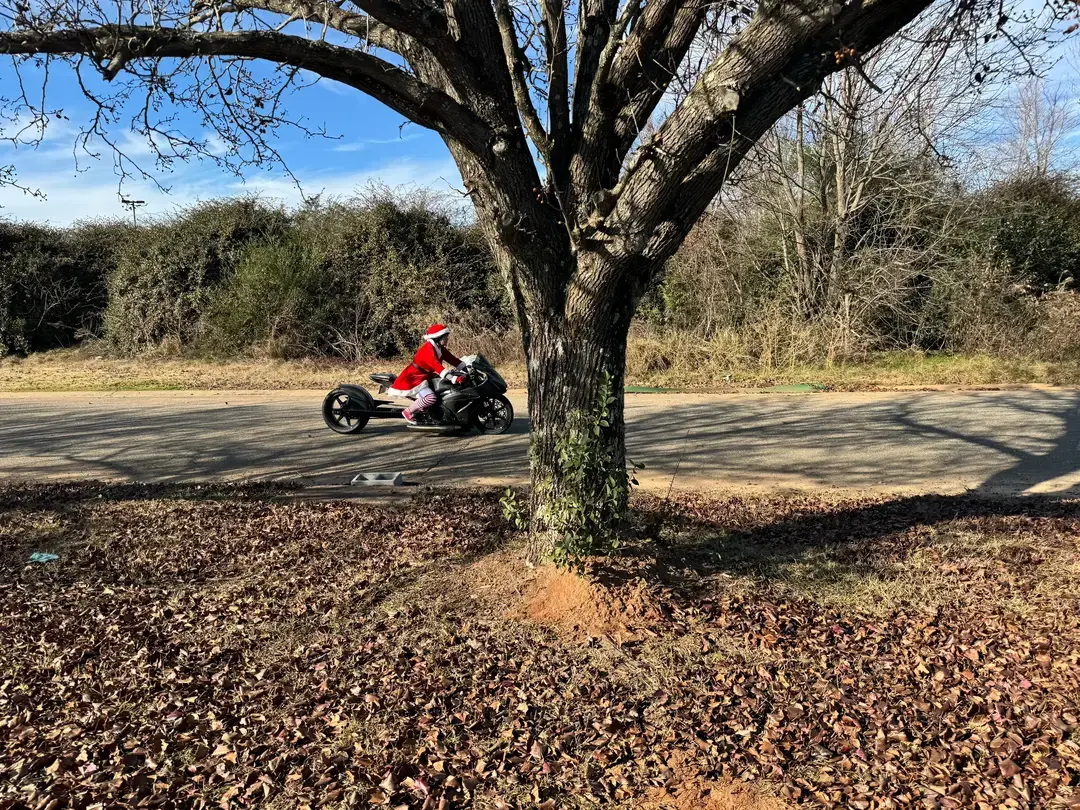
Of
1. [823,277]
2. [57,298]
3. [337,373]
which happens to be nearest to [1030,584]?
[823,277]

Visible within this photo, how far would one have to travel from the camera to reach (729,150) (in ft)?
11.5

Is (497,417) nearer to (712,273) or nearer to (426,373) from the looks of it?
(426,373)

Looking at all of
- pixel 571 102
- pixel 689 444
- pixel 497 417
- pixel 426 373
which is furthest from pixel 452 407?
pixel 571 102

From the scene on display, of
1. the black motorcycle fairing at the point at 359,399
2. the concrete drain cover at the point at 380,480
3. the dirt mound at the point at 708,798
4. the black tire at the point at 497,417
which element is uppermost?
the black motorcycle fairing at the point at 359,399

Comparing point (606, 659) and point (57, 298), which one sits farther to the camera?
point (57, 298)

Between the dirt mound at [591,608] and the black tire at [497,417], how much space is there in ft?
19.3

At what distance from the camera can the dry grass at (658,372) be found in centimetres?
1328

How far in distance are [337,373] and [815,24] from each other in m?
15.0

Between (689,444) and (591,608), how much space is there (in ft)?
17.2

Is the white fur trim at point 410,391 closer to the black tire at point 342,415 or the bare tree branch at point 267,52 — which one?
the black tire at point 342,415

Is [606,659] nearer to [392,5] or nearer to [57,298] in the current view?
[392,5]

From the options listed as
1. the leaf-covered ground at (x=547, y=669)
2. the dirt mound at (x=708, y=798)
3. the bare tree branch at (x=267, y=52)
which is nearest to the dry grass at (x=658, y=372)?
the leaf-covered ground at (x=547, y=669)

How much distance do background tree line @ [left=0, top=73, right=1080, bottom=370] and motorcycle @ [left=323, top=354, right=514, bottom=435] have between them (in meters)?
6.31

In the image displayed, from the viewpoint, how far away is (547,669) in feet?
11.6
